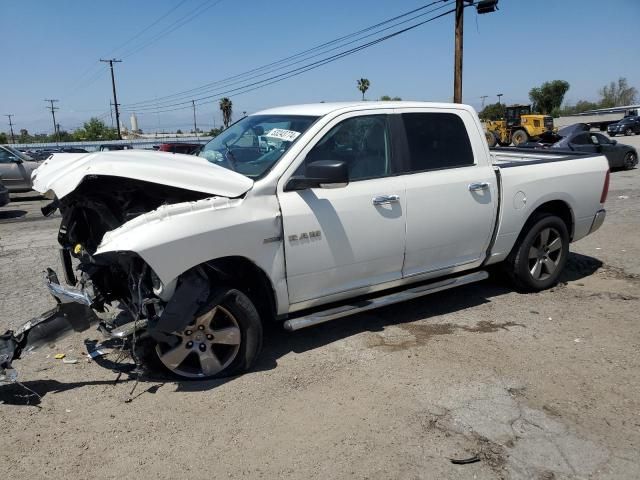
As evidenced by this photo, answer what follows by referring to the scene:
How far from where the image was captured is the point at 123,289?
12.7 feet

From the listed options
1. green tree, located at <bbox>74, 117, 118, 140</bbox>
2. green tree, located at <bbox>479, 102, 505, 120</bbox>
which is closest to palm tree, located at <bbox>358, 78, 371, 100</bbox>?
green tree, located at <bbox>479, 102, 505, 120</bbox>

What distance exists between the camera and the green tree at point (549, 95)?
86.9 metres

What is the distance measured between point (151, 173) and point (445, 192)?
247 centimetres

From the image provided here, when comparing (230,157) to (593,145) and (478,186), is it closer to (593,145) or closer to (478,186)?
(478,186)

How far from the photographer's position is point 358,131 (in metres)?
4.28

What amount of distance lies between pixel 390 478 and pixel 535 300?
334 centimetres

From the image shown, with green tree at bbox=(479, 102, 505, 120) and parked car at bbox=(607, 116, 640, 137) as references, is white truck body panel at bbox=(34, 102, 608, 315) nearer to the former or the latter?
parked car at bbox=(607, 116, 640, 137)

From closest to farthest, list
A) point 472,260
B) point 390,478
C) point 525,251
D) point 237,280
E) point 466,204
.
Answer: point 390,478
point 237,280
point 466,204
point 472,260
point 525,251

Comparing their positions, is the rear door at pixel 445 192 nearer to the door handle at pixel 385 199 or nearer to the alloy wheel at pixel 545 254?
the door handle at pixel 385 199

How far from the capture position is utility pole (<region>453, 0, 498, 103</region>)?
64.7 ft

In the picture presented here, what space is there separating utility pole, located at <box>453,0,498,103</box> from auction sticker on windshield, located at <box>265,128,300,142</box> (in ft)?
60.7

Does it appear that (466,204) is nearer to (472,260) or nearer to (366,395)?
(472,260)

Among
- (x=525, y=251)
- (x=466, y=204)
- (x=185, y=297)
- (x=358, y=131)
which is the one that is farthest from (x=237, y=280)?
(x=525, y=251)

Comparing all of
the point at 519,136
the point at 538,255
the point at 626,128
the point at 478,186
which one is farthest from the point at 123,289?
the point at 626,128
